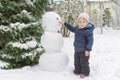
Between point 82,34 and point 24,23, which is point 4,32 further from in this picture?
point 82,34

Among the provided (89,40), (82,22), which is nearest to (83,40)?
(89,40)

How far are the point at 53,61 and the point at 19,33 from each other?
909mm

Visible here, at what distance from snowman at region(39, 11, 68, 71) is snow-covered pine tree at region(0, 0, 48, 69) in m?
0.38

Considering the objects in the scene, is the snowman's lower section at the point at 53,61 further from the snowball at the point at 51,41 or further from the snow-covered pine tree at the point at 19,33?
the snow-covered pine tree at the point at 19,33

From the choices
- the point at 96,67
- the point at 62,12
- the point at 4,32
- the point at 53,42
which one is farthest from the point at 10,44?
the point at 62,12

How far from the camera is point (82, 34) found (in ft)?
18.7

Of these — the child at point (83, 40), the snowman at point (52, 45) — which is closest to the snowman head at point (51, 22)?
the snowman at point (52, 45)

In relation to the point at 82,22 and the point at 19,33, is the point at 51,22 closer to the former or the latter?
the point at 82,22

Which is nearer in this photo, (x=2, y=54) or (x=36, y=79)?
(x=36, y=79)

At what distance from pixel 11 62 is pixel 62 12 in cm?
628

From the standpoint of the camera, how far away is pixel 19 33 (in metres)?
6.01

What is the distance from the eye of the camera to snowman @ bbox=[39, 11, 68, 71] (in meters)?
5.80

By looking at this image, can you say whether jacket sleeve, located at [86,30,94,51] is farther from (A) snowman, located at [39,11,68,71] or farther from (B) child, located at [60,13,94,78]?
(A) snowman, located at [39,11,68,71]

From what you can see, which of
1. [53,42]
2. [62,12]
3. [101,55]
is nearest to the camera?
[53,42]
